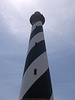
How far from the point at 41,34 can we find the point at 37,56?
6.20 feet

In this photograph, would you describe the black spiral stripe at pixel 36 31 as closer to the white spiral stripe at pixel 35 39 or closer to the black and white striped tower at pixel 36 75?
the black and white striped tower at pixel 36 75

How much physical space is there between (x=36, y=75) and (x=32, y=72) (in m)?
0.29

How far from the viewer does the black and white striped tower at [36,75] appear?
6.01 m

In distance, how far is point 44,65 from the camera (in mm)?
6918

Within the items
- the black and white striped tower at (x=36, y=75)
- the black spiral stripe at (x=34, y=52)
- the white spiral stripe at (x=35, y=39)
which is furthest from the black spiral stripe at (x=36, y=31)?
the black spiral stripe at (x=34, y=52)

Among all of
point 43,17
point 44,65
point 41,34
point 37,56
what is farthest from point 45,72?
point 43,17

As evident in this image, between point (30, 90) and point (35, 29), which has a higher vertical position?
point (35, 29)

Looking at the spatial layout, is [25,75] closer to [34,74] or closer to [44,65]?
[34,74]

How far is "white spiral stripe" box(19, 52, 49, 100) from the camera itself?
633cm

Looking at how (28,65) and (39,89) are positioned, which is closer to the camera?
(39,89)

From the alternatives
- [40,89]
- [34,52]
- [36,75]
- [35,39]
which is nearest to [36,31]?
[35,39]

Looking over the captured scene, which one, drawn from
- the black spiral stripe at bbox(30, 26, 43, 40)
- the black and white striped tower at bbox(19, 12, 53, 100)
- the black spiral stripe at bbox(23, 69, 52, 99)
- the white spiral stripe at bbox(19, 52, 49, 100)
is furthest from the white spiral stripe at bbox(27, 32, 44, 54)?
the black spiral stripe at bbox(23, 69, 52, 99)

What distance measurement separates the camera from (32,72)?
6.60 meters

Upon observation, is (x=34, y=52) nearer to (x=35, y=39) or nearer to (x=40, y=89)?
(x=35, y=39)
